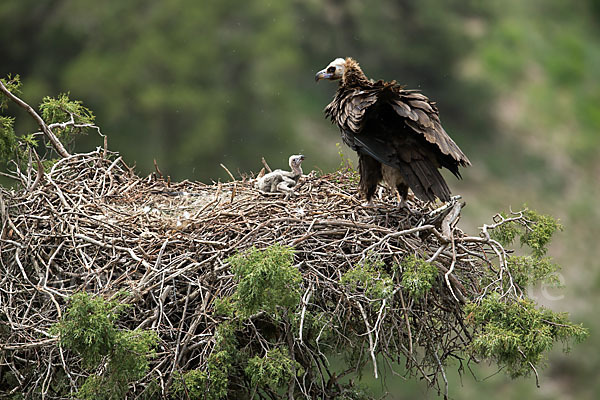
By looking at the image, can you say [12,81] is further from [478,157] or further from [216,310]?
[478,157]

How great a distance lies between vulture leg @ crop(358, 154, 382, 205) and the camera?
461 cm

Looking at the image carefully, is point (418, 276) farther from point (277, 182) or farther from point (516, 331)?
point (277, 182)

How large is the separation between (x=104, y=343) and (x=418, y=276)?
1402 mm

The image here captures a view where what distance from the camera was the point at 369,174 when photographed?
4613 mm

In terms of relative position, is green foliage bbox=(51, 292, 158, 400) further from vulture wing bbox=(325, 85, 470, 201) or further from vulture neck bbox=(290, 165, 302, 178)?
vulture neck bbox=(290, 165, 302, 178)

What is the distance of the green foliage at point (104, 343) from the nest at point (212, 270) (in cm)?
22

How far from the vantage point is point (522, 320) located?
12.5ft

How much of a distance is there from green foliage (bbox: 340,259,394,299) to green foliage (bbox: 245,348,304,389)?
0.45 m

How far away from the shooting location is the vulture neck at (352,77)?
4.77 m

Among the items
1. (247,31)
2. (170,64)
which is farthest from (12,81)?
(247,31)

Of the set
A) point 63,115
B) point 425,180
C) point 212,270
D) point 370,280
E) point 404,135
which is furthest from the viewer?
point 63,115

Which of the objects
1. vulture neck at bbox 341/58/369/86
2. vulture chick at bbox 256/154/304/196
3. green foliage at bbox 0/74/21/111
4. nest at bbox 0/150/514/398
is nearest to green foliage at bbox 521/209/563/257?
nest at bbox 0/150/514/398

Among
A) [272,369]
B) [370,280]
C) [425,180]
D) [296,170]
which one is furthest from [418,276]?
[296,170]

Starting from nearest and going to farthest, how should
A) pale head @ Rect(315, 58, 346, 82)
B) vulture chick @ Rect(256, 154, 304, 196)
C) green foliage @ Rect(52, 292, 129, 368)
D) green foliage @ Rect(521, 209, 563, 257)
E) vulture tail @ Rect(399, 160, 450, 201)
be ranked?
green foliage @ Rect(52, 292, 129, 368)
vulture tail @ Rect(399, 160, 450, 201)
green foliage @ Rect(521, 209, 563, 257)
vulture chick @ Rect(256, 154, 304, 196)
pale head @ Rect(315, 58, 346, 82)
